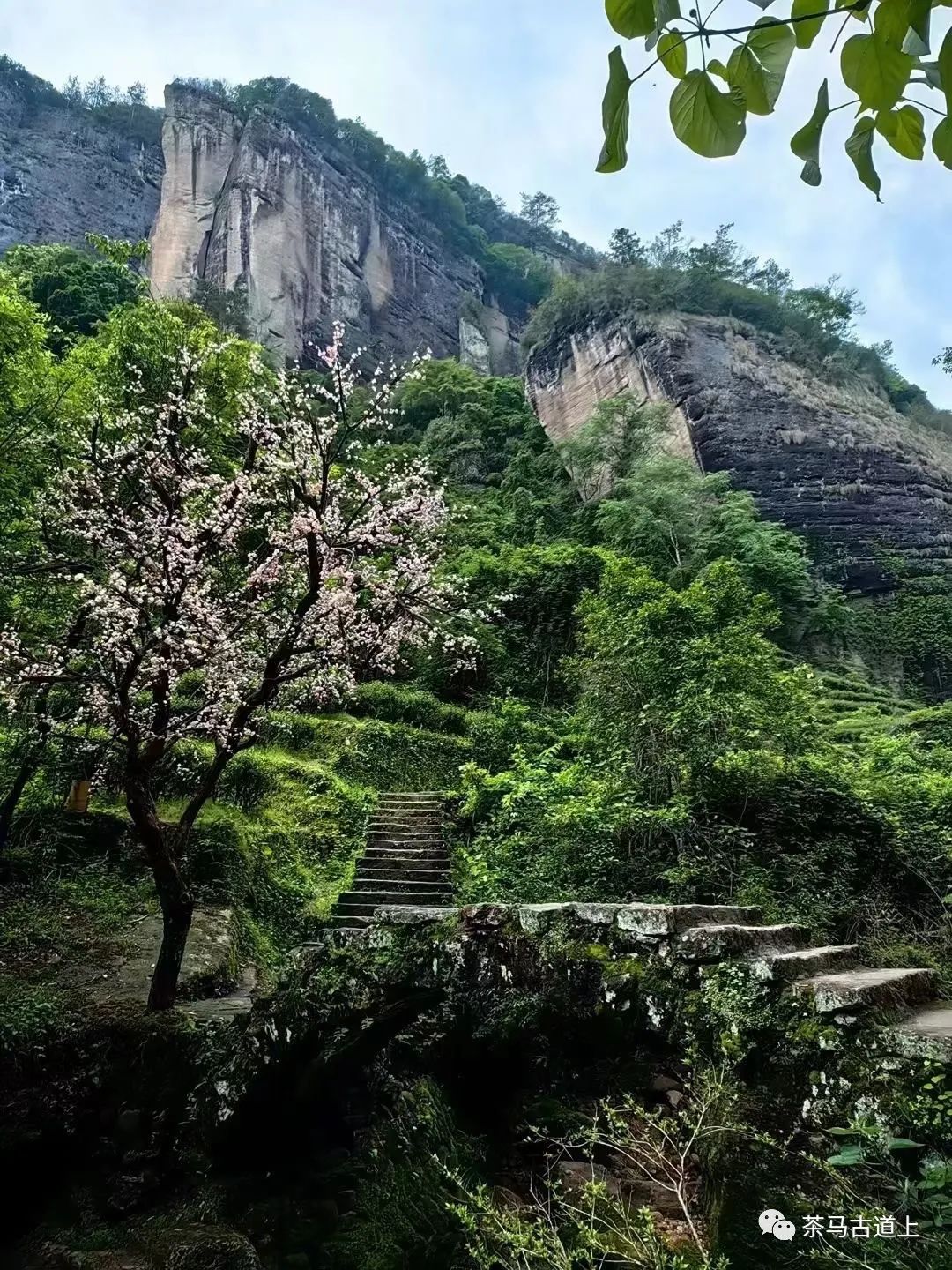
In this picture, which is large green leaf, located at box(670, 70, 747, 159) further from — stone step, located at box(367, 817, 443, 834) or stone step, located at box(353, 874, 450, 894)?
stone step, located at box(367, 817, 443, 834)

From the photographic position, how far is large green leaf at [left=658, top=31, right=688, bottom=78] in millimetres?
1021

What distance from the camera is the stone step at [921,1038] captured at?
216cm

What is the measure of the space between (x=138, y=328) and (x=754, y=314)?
97.3 feet

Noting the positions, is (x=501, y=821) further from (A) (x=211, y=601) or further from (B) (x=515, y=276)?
→ (B) (x=515, y=276)

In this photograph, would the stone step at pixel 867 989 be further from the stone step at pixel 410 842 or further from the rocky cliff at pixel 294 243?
the rocky cliff at pixel 294 243

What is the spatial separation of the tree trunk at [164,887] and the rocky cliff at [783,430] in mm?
22562

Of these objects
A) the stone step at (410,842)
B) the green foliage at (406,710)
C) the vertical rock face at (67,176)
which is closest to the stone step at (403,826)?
the stone step at (410,842)

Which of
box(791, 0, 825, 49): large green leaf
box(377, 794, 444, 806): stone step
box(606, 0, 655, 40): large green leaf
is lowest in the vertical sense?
box(377, 794, 444, 806): stone step

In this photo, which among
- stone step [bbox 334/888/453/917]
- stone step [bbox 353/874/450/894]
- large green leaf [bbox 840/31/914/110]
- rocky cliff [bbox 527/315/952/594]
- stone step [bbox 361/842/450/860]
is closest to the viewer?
large green leaf [bbox 840/31/914/110]

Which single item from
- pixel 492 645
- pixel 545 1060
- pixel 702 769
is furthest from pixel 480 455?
pixel 545 1060

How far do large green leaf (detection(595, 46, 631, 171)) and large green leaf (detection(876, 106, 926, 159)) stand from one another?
405 millimetres

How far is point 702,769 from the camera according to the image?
6.33 m

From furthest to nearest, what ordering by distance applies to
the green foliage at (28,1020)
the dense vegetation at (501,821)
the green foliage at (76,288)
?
the green foliage at (76,288) → the green foliage at (28,1020) → the dense vegetation at (501,821)

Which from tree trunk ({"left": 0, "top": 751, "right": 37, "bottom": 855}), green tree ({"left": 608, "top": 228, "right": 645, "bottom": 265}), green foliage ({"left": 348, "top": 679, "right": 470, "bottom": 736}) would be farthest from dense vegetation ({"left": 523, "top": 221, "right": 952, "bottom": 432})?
tree trunk ({"left": 0, "top": 751, "right": 37, "bottom": 855})
